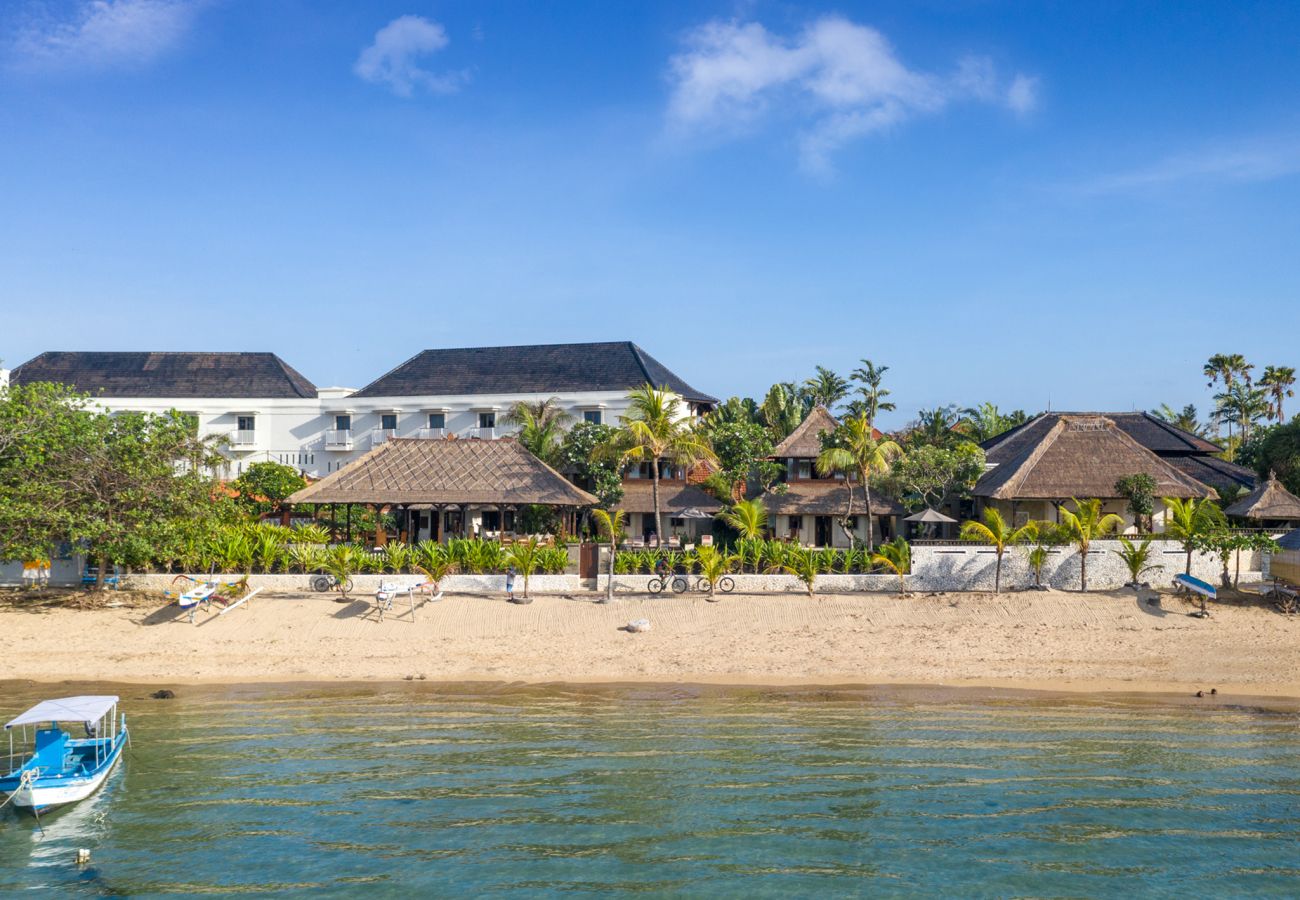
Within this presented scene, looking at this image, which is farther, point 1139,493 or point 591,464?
point 591,464

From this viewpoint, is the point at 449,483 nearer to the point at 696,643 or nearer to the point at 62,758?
the point at 696,643

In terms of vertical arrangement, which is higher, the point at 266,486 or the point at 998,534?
the point at 266,486

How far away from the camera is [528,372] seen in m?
55.7

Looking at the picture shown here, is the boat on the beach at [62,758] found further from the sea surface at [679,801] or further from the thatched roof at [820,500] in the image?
the thatched roof at [820,500]

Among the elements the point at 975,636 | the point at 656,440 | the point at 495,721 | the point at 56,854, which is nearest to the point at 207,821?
the point at 56,854

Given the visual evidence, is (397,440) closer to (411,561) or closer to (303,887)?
(411,561)

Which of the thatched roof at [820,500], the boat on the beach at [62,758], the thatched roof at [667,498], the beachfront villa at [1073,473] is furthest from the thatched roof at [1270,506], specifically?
the boat on the beach at [62,758]

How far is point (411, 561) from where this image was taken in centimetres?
3275

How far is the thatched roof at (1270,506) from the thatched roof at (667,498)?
20.2 m

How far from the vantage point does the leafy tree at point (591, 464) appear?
Result: 43.6m

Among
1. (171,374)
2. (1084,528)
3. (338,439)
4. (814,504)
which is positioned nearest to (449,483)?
(814,504)

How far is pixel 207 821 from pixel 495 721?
6859mm

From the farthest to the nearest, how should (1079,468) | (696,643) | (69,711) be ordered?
(1079,468) < (696,643) < (69,711)

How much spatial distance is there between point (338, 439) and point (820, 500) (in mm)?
29314
